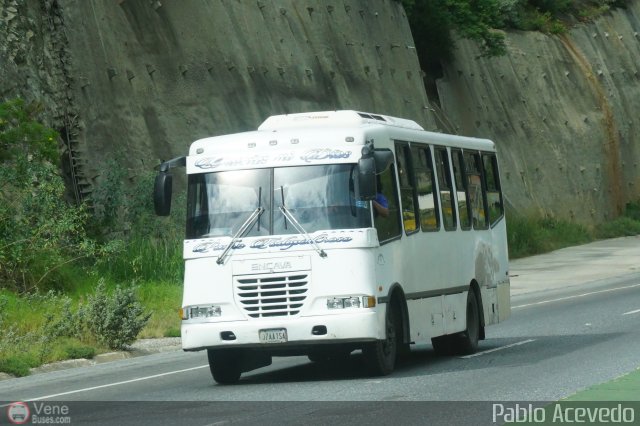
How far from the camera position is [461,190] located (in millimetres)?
18453

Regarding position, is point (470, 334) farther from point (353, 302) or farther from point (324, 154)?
point (324, 154)

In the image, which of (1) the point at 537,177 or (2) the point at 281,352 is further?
(1) the point at 537,177

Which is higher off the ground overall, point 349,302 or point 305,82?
point 305,82

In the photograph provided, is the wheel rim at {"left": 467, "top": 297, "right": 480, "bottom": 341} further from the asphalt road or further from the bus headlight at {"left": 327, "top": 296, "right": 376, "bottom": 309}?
the bus headlight at {"left": 327, "top": 296, "right": 376, "bottom": 309}

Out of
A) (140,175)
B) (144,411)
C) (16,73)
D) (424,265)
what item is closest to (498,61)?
(140,175)

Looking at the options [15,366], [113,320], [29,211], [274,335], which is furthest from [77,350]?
[274,335]

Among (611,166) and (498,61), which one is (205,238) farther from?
(611,166)

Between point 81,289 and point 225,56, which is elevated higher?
point 225,56

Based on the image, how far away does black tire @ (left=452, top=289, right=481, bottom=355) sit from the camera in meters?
18.0

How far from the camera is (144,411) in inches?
502

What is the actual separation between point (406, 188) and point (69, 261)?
8821mm

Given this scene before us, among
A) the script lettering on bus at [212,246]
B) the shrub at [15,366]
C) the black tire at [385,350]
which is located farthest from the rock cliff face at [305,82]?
the black tire at [385,350]

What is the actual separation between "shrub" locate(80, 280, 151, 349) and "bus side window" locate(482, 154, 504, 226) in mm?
5316

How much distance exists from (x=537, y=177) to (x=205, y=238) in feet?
125
